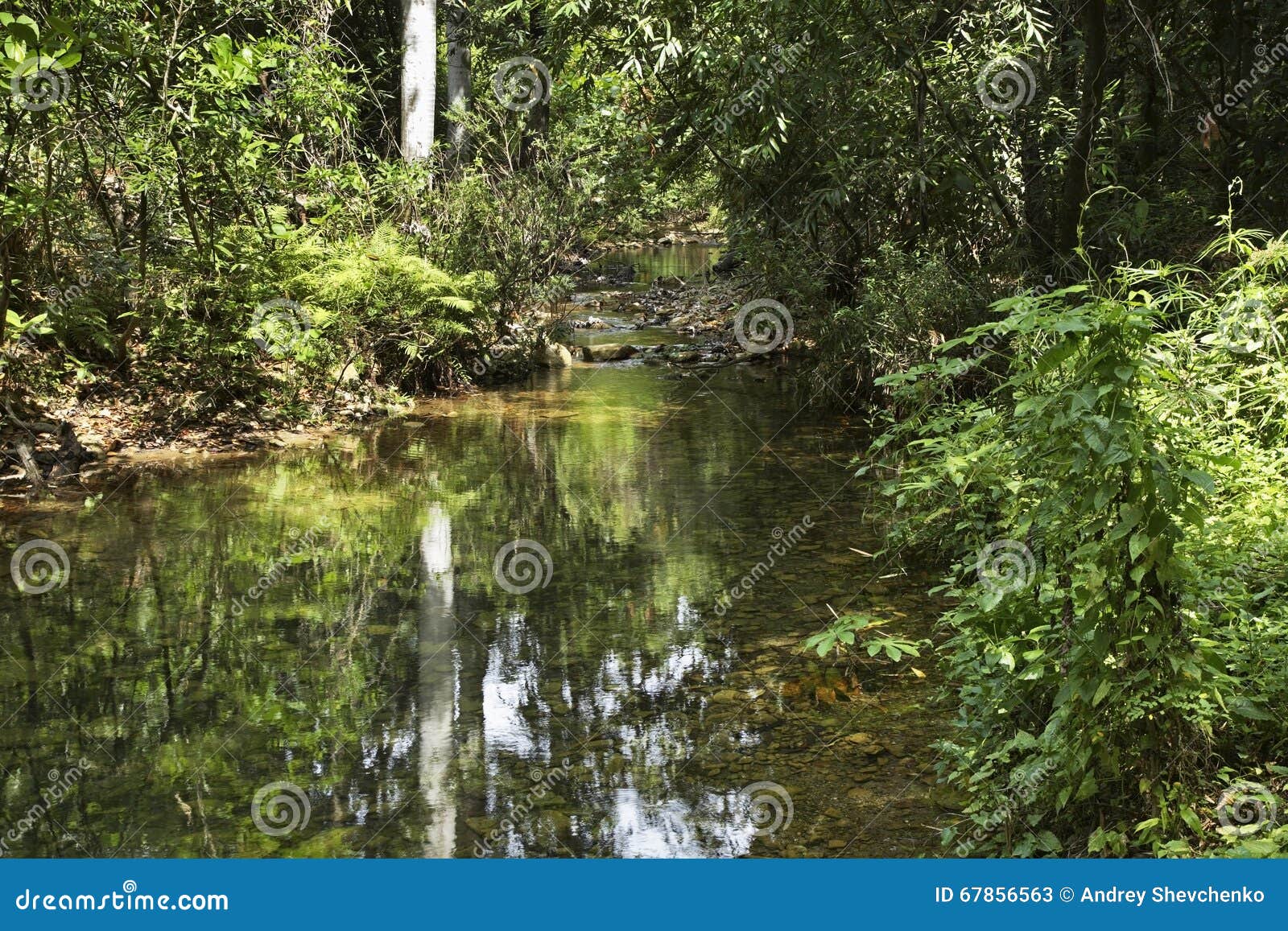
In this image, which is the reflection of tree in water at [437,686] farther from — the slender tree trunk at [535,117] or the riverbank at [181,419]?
the slender tree trunk at [535,117]

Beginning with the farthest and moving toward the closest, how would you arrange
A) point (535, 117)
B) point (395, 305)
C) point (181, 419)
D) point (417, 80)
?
point (535, 117) → point (417, 80) → point (395, 305) → point (181, 419)

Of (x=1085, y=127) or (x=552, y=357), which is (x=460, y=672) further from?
(x=552, y=357)

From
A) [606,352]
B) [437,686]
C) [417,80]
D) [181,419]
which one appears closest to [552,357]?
[606,352]

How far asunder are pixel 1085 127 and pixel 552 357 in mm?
8181

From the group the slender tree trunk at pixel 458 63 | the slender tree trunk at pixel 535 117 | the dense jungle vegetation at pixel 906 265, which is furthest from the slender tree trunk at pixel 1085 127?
the slender tree trunk at pixel 458 63

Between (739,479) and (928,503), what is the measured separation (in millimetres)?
2398

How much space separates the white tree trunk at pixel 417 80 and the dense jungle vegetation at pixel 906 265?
0.17ft

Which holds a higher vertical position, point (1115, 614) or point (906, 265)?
point (906, 265)

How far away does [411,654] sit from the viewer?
216 inches

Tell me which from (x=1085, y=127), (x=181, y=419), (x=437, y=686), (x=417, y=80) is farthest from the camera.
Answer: (x=417, y=80)

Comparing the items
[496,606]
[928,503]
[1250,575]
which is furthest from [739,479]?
[1250,575]

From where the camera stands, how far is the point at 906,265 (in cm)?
1040

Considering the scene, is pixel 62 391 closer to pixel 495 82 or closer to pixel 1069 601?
pixel 495 82

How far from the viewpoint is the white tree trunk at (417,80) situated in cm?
1414
